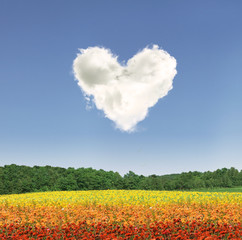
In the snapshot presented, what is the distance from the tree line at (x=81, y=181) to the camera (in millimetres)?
26703

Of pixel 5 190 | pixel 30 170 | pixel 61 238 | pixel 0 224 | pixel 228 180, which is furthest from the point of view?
pixel 228 180

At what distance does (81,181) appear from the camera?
1057 inches

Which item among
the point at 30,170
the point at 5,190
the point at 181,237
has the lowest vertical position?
the point at 181,237

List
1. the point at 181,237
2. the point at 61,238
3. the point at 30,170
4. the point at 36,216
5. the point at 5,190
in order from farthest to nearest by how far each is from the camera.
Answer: the point at 30,170, the point at 5,190, the point at 36,216, the point at 61,238, the point at 181,237

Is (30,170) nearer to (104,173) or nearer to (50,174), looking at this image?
(50,174)

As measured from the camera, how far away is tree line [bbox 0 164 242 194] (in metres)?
26.7

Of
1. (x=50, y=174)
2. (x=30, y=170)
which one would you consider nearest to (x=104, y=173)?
(x=50, y=174)

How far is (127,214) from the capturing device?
1034cm

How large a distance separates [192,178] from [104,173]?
10321 millimetres

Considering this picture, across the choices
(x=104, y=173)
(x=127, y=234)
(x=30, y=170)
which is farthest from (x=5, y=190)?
(x=127, y=234)

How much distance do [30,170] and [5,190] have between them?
3.53 metres

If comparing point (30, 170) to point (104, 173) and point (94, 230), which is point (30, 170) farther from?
point (94, 230)

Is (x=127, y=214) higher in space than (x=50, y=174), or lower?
lower

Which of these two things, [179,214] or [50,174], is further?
[50,174]
